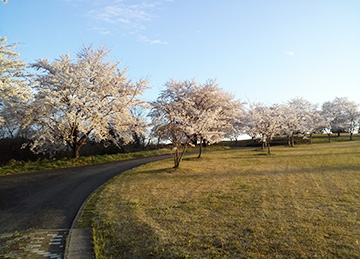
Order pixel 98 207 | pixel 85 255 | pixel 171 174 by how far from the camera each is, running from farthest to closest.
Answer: pixel 171 174 → pixel 98 207 → pixel 85 255

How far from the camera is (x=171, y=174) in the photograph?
15.0 meters

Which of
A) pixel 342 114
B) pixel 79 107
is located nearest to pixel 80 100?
pixel 79 107

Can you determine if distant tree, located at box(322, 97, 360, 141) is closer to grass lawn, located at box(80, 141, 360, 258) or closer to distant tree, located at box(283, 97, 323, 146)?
distant tree, located at box(283, 97, 323, 146)

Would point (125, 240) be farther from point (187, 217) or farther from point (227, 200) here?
point (227, 200)

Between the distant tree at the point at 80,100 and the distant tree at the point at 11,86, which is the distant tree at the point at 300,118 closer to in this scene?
the distant tree at the point at 80,100

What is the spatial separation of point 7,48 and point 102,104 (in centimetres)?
840

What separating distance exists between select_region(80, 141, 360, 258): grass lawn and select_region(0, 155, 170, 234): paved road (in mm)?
876

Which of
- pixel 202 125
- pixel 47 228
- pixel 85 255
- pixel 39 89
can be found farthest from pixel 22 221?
pixel 39 89

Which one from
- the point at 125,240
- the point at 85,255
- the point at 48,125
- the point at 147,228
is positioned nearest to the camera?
the point at 85,255

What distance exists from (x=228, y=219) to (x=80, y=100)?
15.8m

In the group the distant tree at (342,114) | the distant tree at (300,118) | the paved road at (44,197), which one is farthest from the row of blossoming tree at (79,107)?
the distant tree at (342,114)

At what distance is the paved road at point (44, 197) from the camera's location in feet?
24.3

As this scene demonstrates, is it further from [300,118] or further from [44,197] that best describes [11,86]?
[300,118]

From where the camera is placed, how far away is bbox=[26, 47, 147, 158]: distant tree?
723 inches
